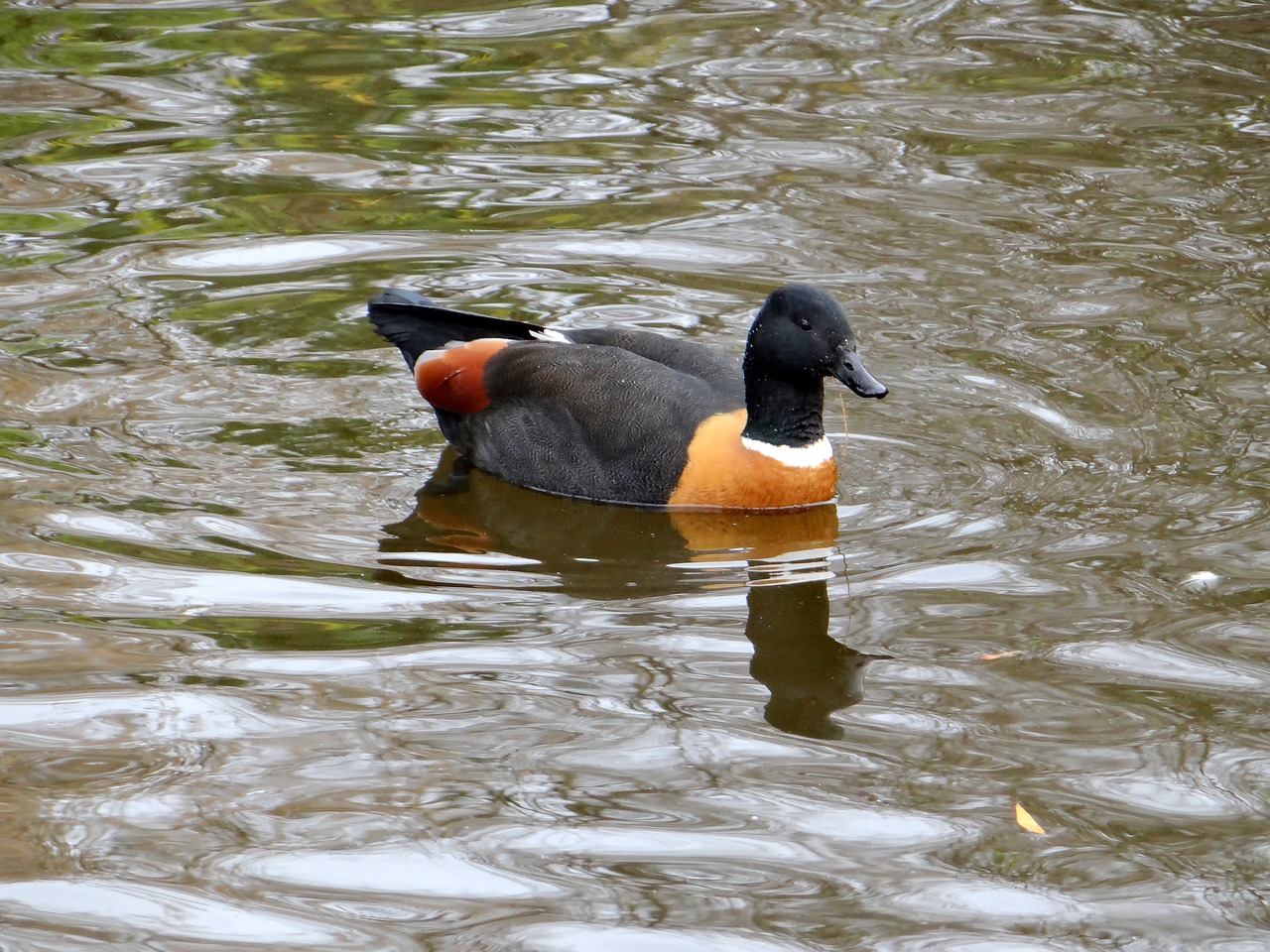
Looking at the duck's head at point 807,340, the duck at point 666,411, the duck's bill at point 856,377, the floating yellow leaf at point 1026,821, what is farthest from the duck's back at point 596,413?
the floating yellow leaf at point 1026,821

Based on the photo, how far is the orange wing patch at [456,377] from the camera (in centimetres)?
795

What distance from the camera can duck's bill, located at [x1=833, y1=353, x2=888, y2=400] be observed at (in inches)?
280

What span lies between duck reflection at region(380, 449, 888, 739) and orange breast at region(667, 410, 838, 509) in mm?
61

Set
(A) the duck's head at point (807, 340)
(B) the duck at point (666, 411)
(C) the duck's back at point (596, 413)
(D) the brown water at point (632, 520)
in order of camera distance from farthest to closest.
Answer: (C) the duck's back at point (596, 413)
(B) the duck at point (666, 411)
(A) the duck's head at point (807, 340)
(D) the brown water at point (632, 520)

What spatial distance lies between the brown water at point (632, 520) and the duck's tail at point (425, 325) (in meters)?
0.35

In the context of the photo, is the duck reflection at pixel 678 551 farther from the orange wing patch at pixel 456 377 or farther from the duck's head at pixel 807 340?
the duck's head at pixel 807 340

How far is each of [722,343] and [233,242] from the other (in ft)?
9.55

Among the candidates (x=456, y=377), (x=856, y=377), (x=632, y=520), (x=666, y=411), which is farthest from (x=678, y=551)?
(x=456, y=377)

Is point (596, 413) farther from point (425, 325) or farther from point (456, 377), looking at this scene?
point (425, 325)

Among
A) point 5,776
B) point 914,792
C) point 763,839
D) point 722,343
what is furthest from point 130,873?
point 722,343

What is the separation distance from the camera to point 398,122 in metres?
11.7

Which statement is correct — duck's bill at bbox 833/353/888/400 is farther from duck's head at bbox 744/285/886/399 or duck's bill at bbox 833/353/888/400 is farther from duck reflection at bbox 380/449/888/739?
duck reflection at bbox 380/449/888/739

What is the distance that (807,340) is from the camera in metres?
7.27

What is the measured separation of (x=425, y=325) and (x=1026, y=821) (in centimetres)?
422
